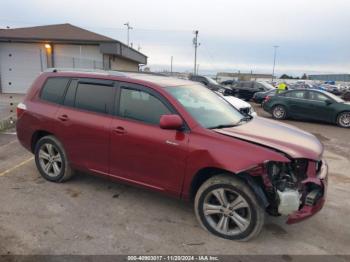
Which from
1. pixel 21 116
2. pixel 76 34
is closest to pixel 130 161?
pixel 21 116

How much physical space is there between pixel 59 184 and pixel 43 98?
137cm

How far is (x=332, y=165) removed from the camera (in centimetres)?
691

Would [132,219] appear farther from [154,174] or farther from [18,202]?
[18,202]

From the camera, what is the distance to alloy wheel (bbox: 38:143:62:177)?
16.4 ft

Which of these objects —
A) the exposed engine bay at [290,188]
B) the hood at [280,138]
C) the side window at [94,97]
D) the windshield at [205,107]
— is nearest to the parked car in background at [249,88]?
the windshield at [205,107]

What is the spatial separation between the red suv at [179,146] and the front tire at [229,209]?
0.01 meters

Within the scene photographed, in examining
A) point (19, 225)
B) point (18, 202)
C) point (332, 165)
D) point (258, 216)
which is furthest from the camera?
point (332, 165)

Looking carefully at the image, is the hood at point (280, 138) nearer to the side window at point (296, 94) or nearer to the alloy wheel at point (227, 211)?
the alloy wheel at point (227, 211)

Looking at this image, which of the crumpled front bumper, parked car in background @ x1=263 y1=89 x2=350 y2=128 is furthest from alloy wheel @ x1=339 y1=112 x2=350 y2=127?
the crumpled front bumper

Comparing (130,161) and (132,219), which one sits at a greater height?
(130,161)

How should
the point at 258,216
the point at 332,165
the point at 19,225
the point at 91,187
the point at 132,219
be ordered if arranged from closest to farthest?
1. the point at 258,216
2. the point at 19,225
3. the point at 132,219
4. the point at 91,187
5. the point at 332,165

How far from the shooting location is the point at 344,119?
12.9 metres

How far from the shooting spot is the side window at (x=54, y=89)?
16.1 ft

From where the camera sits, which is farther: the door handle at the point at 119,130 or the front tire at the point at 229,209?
the door handle at the point at 119,130
